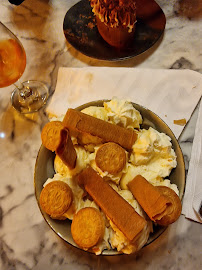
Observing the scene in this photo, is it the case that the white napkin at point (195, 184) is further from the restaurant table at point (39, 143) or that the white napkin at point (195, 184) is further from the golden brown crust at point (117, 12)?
the golden brown crust at point (117, 12)

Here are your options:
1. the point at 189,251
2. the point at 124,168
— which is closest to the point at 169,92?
the point at 124,168

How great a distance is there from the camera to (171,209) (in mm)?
632

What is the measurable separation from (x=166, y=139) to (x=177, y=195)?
5.9 inches

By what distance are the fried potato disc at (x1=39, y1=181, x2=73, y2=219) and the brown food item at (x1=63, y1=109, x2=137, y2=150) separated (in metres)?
0.14

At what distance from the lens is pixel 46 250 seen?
81 centimetres

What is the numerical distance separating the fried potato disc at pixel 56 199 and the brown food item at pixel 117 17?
57 cm

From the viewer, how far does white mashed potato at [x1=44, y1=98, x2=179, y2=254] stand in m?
0.69

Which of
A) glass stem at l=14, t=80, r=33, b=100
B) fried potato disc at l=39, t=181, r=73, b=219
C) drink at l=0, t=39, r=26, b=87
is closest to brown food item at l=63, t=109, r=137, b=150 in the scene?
fried potato disc at l=39, t=181, r=73, b=219

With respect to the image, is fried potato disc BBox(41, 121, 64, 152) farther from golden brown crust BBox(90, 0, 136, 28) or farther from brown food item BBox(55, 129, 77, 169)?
golden brown crust BBox(90, 0, 136, 28)

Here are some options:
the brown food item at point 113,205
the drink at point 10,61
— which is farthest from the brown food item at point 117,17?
the brown food item at point 113,205

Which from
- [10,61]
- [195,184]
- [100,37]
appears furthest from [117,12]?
[195,184]

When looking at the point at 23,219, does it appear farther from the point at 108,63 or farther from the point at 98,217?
the point at 108,63

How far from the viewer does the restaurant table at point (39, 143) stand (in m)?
0.78

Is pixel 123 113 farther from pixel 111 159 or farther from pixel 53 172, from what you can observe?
pixel 53 172
